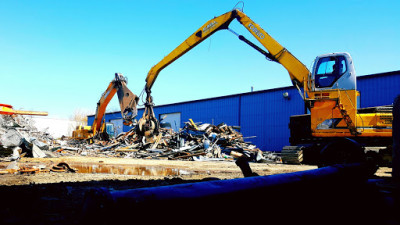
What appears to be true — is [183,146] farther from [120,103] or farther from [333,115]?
[333,115]

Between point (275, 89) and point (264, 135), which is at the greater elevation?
point (275, 89)

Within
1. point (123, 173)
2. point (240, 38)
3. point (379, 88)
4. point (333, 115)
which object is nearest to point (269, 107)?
point (379, 88)

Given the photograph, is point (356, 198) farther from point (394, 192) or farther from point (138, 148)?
point (138, 148)

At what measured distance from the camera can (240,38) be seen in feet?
41.1

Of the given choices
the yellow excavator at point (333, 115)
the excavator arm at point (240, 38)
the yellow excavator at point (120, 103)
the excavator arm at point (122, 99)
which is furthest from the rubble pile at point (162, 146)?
the yellow excavator at point (333, 115)

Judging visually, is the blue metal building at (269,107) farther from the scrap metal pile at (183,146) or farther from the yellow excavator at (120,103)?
the yellow excavator at (120,103)

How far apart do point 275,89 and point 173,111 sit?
12557 millimetres

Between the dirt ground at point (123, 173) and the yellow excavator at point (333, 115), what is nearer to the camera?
the dirt ground at point (123, 173)

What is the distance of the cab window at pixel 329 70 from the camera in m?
9.10

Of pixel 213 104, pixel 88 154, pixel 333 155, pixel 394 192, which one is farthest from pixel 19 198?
pixel 213 104

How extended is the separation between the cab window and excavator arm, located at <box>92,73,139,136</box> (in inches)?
403

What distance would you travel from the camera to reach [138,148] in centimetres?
1797

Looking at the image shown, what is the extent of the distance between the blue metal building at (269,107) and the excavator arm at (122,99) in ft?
36.7

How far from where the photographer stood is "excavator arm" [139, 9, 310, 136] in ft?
36.1
